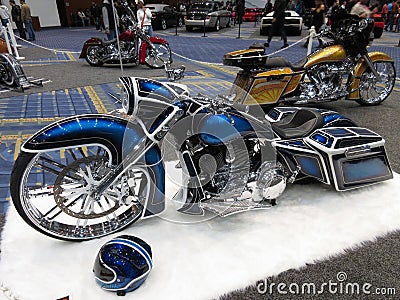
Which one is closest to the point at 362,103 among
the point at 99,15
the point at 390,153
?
the point at 390,153

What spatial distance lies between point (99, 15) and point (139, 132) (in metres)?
16.1

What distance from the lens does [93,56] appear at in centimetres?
749

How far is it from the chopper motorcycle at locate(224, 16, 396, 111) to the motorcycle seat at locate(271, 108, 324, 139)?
1251 millimetres

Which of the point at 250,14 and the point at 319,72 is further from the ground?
the point at 319,72

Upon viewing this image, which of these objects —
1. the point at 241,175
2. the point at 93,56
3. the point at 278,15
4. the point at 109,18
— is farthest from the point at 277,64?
the point at 278,15

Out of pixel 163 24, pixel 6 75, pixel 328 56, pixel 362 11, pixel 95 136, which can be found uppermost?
pixel 362 11

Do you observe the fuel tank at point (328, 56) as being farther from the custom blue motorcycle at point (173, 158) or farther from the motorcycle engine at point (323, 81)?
the custom blue motorcycle at point (173, 158)

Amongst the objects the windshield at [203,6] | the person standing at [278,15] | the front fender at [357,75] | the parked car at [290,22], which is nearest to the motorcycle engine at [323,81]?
the front fender at [357,75]

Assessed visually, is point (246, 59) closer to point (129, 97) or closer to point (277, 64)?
point (277, 64)

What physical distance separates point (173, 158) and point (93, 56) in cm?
588

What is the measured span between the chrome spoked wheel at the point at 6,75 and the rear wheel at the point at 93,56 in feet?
7.35

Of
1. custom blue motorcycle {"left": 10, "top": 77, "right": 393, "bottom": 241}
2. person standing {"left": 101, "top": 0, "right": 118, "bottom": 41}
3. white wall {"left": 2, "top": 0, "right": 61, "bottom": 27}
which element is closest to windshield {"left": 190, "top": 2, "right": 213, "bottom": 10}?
person standing {"left": 101, "top": 0, "right": 118, "bottom": 41}

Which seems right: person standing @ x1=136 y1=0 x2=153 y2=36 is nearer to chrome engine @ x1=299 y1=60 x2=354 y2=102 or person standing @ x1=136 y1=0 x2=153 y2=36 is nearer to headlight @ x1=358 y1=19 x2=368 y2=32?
chrome engine @ x1=299 y1=60 x2=354 y2=102

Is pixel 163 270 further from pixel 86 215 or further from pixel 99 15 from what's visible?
pixel 99 15
